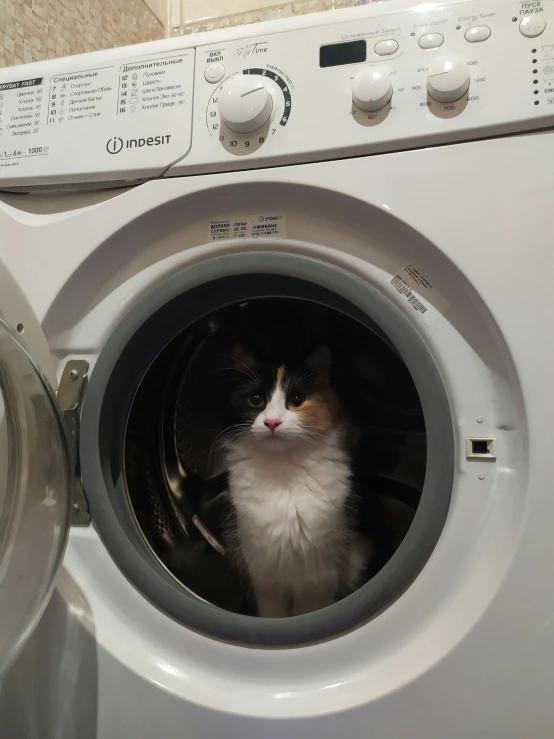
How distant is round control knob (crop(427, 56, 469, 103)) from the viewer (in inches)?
21.1

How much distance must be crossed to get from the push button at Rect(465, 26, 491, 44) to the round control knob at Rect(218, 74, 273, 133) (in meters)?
0.23

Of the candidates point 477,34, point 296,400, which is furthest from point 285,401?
point 477,34

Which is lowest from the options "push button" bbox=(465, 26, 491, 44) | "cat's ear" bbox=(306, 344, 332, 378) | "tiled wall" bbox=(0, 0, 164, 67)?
"cat's ear" bbox=(306, 344, 332, 378)

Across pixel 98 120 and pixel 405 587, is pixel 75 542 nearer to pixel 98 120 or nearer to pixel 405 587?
pixel 405 587

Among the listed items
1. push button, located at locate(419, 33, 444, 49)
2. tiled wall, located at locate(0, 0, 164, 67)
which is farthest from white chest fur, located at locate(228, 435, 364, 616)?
tiled wall, located at locate(0, 0, 164, 67)

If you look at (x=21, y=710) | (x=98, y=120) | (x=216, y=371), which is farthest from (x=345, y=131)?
(x=21, y=710)

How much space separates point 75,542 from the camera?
656 millimetres

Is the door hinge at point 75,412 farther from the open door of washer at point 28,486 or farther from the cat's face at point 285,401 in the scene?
the cat's face at point 285,401

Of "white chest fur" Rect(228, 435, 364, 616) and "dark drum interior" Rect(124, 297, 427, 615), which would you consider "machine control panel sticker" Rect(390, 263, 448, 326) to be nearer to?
"dark drum interior" Rect(124, 297, 427, 615)

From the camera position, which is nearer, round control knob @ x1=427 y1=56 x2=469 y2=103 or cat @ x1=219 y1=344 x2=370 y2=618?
round control knob @ x1=427 y1=56 x2=469 y2=103

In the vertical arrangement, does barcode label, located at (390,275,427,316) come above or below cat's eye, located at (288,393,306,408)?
above

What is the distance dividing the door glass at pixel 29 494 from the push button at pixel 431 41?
58cm

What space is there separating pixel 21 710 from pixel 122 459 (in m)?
0.34

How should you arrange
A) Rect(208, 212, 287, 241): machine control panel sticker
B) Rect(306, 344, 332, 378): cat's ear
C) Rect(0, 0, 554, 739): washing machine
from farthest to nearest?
1. Rect(306, 344, 332, 378): cat's ear
2. Rect(208, 212, 287, 241): machine control panel sticker
3. Rect(0, 0, 554, 739): washing machine
